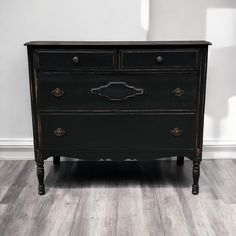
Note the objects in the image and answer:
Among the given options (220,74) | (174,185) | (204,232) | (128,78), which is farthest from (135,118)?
(220,74)

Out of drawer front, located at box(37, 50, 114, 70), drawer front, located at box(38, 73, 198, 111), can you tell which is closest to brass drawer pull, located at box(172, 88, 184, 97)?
drawer front, located at box(38, 73, 198, 111)

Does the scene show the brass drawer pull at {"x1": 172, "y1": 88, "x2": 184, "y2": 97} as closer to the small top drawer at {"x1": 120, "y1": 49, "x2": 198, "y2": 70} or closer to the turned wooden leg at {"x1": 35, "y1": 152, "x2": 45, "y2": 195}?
the small top drawer at {"x1": 120, "y1": 49, "x2": 198, "y2": 70}

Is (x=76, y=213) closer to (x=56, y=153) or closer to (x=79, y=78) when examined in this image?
(x=56, y=153)

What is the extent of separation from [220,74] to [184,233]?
148 cm

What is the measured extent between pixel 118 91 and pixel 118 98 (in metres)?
0.05

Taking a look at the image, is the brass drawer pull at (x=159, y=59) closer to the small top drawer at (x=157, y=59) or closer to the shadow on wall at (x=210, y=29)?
the small top drawer at (x=157, y=59)

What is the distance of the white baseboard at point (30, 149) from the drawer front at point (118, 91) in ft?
2.83

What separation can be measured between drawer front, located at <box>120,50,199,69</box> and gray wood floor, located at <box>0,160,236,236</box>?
0.90 metres

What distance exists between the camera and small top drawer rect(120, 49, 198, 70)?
2309 millimetres

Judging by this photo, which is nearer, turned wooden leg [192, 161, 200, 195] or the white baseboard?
turned wooden leg [192, 161, 200, 195]

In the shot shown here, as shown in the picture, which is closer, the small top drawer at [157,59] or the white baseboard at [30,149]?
the small top drawer at [157,59]

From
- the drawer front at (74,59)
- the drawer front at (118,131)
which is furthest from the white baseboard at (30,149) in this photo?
the drawer front at (74,59)

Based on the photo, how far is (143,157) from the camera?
98.1 inches

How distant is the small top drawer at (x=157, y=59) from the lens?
7.57 ft
